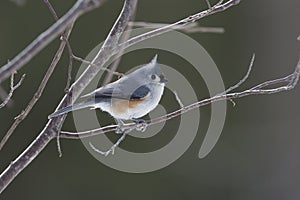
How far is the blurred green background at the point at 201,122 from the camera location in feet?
11.5

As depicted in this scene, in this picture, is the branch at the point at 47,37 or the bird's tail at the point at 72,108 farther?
the bird's tail at the point at 72,108

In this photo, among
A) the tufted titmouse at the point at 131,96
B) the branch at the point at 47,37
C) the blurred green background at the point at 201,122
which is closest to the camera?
the branch at the point at 47,37

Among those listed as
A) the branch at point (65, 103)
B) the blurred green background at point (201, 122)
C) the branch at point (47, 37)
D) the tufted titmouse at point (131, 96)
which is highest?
the blurred green background at point (201, 122)

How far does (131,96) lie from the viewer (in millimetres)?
1902

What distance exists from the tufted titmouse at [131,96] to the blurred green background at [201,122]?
5.35 feet

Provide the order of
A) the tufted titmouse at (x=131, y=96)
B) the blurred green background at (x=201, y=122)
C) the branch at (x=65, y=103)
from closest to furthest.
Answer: the branch at (x=65, y=103), the tufted titmouse at (x=131, y=96), the blurred green background at (x=201, y=122)

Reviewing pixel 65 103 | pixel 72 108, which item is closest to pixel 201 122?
pixel 72 108

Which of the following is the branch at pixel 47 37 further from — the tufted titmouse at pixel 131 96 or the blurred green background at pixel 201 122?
the blurred green background at pixel 201 122

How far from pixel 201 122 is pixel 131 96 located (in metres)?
2.07

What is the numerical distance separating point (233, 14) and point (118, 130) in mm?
2625

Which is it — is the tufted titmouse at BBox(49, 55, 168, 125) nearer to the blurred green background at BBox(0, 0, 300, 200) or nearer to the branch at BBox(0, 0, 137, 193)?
the branch at BBox(0, 0, 137, 193)

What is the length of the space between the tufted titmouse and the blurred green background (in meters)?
1.63

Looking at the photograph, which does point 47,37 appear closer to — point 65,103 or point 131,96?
point 65,103

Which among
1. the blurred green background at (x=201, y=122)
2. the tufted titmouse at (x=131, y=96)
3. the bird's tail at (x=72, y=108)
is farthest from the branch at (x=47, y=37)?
the blurred green background at (x=201, y=122)
